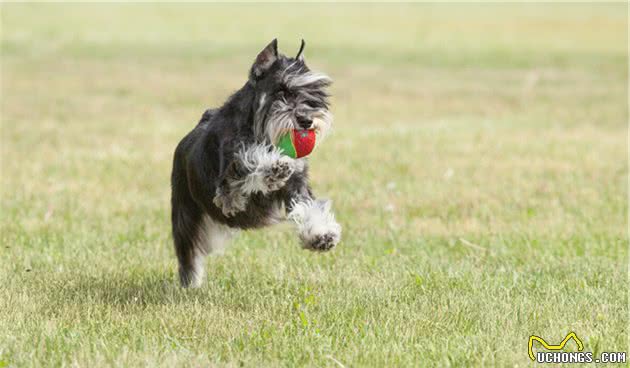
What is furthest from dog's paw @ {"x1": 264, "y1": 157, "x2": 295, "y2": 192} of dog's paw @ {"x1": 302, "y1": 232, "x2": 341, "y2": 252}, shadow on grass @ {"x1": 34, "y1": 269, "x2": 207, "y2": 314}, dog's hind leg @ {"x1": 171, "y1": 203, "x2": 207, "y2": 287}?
dog's hind leg @ {"x1": 171, "y1": 203, "x2": 207, "y2": 287}

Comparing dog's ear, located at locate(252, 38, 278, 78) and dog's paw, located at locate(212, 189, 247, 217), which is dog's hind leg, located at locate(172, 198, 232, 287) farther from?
dog's ear, located at locate(252, 38, 278, 78)

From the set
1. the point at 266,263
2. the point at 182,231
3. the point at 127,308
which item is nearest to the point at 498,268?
the point at 266,263

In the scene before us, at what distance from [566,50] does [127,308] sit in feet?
93.3

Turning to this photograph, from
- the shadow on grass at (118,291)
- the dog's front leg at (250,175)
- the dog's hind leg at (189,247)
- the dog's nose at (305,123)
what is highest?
the dog's nose at (305,123)

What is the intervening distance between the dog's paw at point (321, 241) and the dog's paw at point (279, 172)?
460 mm

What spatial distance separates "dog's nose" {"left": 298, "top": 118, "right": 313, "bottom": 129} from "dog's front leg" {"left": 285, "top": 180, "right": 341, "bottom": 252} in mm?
736

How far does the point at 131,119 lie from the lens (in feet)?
66.5

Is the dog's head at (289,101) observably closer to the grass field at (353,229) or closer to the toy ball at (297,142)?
the toy ball at (297,142)

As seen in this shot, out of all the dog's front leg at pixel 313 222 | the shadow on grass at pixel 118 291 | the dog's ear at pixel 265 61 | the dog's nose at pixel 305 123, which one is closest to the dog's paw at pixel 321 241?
the dog's front leg at pixel 313 222

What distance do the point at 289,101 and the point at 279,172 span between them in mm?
489

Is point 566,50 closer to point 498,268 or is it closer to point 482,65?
point 482,65

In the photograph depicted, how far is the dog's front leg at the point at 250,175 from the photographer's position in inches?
273

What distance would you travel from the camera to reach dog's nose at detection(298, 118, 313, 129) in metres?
6.80

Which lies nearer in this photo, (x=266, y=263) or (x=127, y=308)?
(x=127, y=308)
